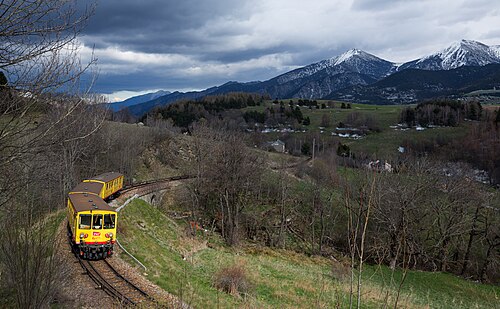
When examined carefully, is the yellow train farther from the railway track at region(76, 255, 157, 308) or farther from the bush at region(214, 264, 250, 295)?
the bush at region(214, 264, 250, 295)

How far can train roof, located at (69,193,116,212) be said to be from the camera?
17703mm

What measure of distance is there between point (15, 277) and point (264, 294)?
1241 cm

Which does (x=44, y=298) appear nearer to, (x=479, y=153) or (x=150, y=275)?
(x=150, y=275)

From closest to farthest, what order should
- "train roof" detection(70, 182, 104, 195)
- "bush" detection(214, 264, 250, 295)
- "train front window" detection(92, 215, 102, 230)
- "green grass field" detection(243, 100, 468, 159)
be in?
"bush" detection(214, 264, 250, 295)
"train front window" detection(92, 215, 102, 230)
"train roof" detection(70, 182, 104, 195)
"green grass field" detection(243, 100, 468, 159)

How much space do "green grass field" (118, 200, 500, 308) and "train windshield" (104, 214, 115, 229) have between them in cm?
180

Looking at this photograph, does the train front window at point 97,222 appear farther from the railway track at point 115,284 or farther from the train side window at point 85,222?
the railway track at point 115,284

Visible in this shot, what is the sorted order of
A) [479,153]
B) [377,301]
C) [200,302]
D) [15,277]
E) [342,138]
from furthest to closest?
[342,138] → [479,153] → [377,301] → [200,302] → [15,277]

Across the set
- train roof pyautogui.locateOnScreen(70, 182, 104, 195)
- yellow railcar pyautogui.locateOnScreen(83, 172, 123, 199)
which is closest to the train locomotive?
train roof pyautogui.locateOnScreen(70, 182, 104, 195)

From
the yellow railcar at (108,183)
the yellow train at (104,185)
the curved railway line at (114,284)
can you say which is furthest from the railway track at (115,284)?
the yellow railcar at (108,183)

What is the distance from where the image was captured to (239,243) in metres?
32.5

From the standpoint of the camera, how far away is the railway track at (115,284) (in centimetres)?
1290

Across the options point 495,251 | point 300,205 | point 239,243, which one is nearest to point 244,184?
point 239,243

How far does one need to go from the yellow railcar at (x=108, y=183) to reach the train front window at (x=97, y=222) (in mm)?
7604

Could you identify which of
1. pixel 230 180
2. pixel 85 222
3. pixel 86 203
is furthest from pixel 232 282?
pixel 230 180
